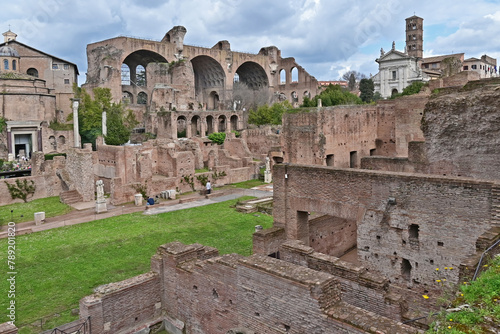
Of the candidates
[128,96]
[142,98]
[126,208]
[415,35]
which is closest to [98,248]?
[126,208]

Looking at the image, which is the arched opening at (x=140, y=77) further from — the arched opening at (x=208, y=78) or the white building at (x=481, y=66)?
the white building at (x=481, y=66)

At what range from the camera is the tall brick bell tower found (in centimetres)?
7625

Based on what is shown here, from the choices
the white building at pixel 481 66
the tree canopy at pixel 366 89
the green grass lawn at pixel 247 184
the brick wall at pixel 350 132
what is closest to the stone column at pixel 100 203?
the green grass lawn at pixel 247 184

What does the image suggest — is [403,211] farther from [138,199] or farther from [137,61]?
[137,61]

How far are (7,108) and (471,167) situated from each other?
1410 inches

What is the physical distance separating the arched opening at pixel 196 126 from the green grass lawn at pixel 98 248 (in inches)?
981

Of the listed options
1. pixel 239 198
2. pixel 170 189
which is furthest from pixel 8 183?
pixel 239 198

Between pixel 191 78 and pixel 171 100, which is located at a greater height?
pixel 191 78

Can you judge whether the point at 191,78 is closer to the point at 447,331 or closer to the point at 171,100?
the point at 171,100

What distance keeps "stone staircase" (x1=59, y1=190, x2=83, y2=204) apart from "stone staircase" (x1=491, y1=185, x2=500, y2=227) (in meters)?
20.3

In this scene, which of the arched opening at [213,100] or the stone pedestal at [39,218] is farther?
the arched opening at [213,100]

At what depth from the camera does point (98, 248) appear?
47.4ft

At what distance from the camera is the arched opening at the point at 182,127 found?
43438mm

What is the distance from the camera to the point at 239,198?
23.1m
